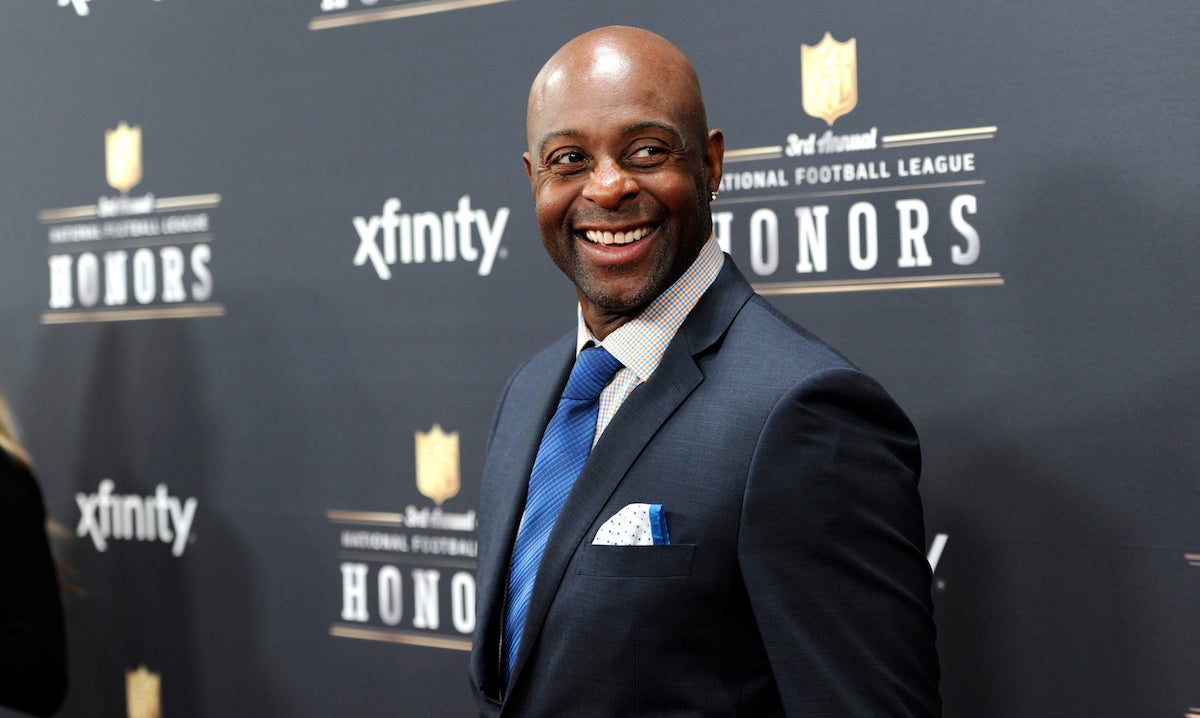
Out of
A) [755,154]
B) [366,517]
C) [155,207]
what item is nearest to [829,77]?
[755,154]

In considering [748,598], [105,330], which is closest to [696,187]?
[748,598]

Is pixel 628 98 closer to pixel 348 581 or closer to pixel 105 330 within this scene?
pixel 348 581

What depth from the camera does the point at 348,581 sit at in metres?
2.22

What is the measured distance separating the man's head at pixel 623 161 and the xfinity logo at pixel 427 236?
78 centimetres

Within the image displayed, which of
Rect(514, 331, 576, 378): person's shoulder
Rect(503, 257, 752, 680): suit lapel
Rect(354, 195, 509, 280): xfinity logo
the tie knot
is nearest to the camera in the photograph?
Rect(503, 257, 752, 680): suit lapel

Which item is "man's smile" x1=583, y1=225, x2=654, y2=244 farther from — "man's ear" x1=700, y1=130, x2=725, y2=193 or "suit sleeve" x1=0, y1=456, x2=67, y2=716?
"suit sleeve" x1=0, y1=456, x2=67, y2=716

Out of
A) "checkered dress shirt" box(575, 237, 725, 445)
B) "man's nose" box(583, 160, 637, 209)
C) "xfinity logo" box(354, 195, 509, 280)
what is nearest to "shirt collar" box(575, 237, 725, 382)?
"checkered dress shirt" box(575, 237, 725, 445)

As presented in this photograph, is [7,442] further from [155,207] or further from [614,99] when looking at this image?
[614,99]

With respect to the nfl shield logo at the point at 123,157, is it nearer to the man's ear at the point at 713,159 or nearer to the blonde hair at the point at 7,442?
the blonde hair at the point at 7,442

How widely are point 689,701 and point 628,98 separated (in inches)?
23.6

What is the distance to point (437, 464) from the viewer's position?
6.93 ft

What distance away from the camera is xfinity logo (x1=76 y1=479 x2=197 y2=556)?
8.02 feet

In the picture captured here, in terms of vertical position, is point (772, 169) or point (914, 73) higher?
point (914, 73)

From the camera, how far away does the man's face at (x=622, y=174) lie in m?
1.22
